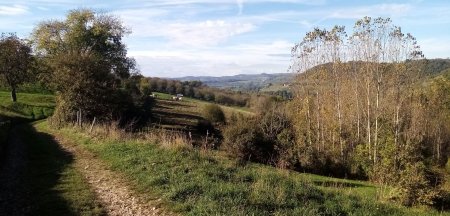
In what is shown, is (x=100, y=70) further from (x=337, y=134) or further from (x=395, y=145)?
(x=395, y=145)

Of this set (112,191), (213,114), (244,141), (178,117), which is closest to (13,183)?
(112,191)

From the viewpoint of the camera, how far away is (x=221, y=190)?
35.2 feet

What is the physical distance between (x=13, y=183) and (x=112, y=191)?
12.0ft

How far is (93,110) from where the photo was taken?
29234 millimetres

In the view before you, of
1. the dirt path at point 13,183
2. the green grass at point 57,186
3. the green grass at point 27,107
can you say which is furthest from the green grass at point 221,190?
the green grass at point 27,107

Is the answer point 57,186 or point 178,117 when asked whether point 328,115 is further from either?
point 178,117

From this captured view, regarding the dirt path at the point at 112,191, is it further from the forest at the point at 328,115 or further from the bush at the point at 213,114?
the bush at the point at 213,114

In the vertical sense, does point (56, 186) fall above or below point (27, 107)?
below

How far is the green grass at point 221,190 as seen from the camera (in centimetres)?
970

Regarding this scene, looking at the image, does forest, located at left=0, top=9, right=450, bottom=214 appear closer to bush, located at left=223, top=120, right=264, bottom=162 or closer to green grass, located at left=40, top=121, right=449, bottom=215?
bush, located at left=223, top=120, right=264, bottom=162

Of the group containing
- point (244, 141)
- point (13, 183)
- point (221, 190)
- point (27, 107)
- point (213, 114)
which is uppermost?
point (27, 107)

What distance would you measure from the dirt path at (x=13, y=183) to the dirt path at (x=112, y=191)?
1.81 m

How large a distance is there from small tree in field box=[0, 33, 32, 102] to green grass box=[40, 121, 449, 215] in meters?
37.9

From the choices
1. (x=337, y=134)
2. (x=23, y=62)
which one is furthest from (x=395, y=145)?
(x=23, y=62)
